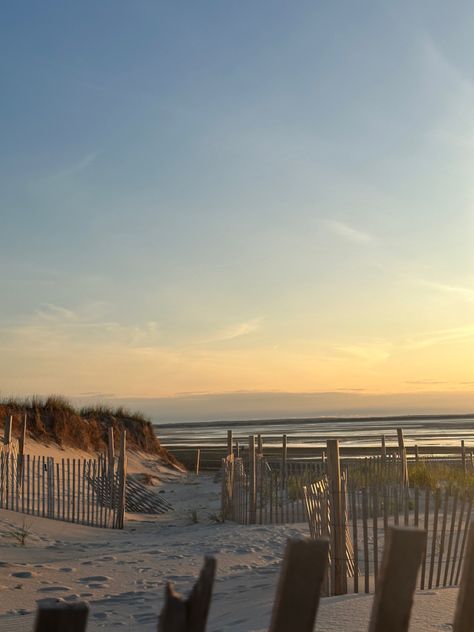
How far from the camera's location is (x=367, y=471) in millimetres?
17328

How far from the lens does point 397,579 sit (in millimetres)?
1763

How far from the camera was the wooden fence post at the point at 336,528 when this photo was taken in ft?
22.7

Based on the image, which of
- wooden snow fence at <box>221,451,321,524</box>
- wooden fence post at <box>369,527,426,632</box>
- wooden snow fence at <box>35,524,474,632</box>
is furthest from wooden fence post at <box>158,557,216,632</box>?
wooden snow fence at <box>221,451,321,524</box>

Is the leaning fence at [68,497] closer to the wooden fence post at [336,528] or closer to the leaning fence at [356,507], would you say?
the leaning fence at [356,507]

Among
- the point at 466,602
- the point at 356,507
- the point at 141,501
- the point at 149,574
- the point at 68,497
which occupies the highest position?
the point at 466,602

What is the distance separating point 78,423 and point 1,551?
1739cm

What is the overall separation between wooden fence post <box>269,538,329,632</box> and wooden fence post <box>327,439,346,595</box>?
5237 millimetres

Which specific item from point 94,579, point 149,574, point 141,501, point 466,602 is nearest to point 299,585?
point 466,602

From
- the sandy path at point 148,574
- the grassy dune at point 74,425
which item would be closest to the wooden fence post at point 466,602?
the sandy path at point 148,574

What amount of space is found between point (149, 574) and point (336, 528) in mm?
3358

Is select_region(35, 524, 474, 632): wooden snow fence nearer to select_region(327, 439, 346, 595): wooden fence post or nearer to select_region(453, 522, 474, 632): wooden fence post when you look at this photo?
select_region(453, 522, 474, 632): wooden fence post

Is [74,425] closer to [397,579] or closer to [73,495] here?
[73,495]

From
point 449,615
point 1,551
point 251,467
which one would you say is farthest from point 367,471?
point 449,615

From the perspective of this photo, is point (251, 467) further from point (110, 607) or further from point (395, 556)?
point (395, 556)
